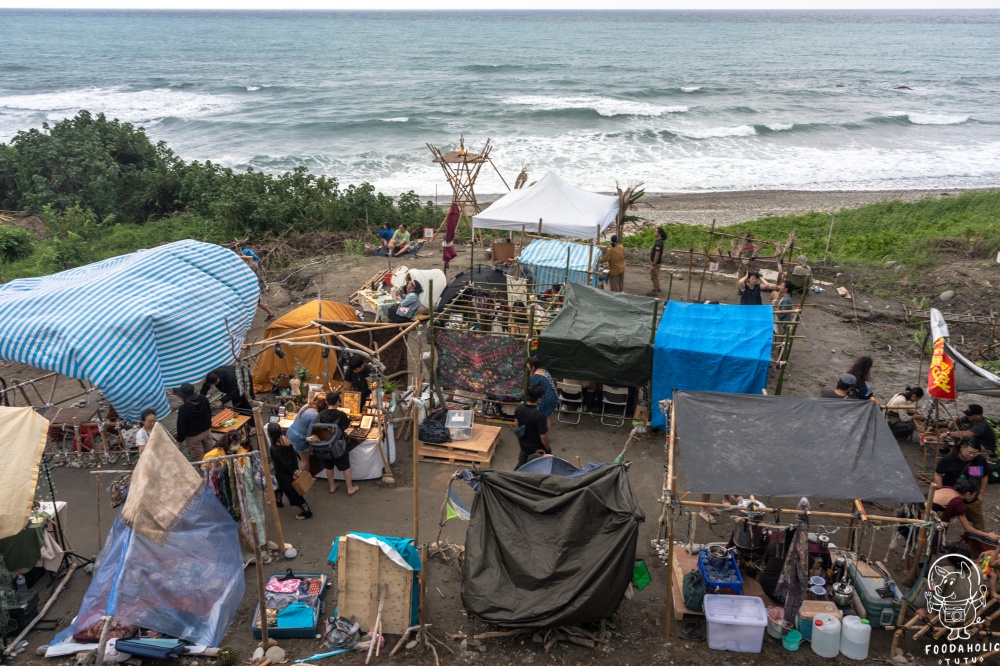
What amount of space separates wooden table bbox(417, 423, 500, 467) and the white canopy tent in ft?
19.7

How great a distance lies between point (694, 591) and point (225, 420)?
23.7 ft

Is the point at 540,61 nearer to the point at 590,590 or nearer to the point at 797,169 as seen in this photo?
the point at 797,169

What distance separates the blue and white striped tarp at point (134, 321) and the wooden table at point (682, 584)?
700cm

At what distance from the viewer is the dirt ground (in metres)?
6.95

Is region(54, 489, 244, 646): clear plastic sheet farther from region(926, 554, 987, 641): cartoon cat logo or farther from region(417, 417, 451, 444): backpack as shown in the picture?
region(926, 554, 987, 641): cartoon cat logo

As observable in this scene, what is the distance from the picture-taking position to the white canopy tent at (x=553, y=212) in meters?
15.1

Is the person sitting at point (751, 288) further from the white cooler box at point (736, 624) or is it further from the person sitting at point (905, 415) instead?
the white cooler box at point (736, 624)

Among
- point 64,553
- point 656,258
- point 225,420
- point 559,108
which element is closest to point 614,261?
point 656,258

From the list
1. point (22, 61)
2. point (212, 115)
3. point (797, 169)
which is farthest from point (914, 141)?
point (22, 61)

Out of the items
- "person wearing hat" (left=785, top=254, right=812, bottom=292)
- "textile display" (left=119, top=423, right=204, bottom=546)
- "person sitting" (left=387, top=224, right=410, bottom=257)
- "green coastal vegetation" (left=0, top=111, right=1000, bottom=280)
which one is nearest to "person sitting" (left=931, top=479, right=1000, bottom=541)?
"textile display" (left=119, top=423, right=204, bottom=546)

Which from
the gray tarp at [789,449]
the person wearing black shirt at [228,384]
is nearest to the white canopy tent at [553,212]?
the person wearing black shirt at [228,384]

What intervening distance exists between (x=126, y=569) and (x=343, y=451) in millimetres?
3005

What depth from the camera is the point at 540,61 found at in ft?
281

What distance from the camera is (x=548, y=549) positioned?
695cm
